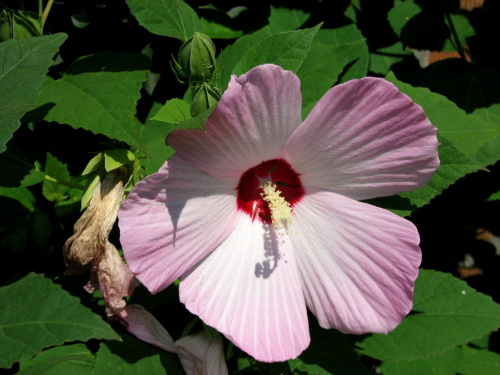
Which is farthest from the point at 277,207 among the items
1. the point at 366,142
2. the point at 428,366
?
the point at 428,366

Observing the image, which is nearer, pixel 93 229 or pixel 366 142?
pixel 366 142

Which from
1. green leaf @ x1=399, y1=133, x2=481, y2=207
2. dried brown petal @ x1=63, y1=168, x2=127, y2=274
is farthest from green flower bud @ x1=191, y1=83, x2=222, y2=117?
green leaf @ x1=399, y1=133, x2=481, y2=207

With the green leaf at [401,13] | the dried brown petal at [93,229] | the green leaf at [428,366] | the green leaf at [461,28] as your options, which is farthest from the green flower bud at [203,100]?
the green leaf at [461,28]

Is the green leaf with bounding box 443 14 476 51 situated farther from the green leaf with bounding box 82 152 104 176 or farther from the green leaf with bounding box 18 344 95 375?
the green leaf with bounding box 18 344 95 375

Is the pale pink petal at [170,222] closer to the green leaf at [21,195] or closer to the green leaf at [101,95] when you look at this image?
the green leaf at [101,95]

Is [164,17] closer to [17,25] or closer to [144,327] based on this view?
[17,25]

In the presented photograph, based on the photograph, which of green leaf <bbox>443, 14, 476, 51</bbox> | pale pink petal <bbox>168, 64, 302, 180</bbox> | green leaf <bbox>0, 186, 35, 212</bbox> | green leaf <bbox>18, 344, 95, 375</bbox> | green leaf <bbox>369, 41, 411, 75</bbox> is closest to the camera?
pale pink petal <bbox>168, 64, 302, 180</bbox>
